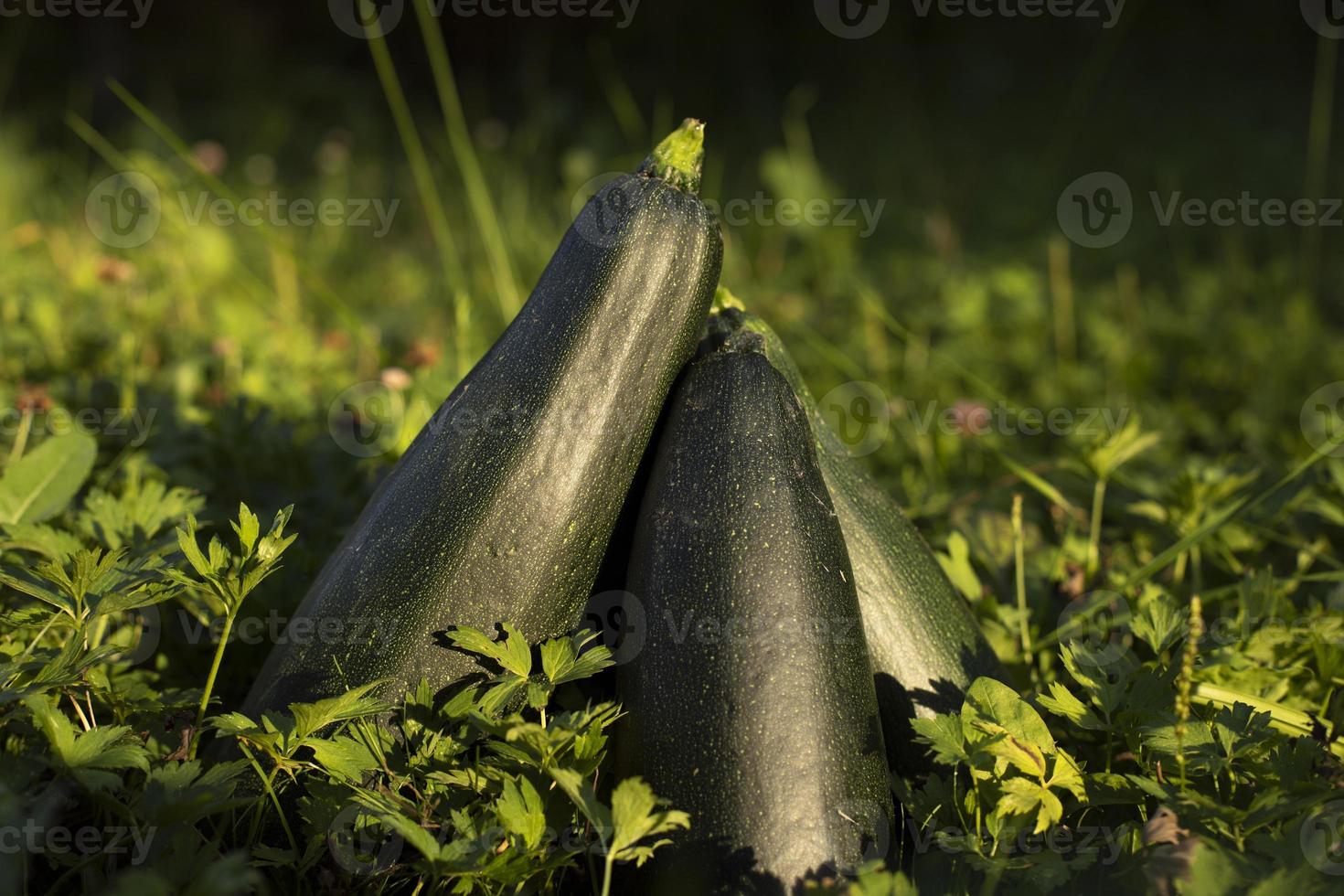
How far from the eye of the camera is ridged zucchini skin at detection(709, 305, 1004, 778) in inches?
78.2

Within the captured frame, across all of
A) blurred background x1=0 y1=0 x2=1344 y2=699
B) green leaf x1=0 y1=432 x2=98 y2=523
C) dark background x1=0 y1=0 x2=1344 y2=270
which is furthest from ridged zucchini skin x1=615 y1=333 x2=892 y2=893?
dark background x1=0 y1=0 x2=1344 y2=270

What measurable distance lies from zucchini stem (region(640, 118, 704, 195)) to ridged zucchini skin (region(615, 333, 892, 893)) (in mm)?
417

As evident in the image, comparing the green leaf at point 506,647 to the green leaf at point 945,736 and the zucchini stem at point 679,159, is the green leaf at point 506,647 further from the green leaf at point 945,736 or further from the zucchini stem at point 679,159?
the zucchini stem at point 679,159

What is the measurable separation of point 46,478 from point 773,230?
4803 mm

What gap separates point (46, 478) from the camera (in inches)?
94.0

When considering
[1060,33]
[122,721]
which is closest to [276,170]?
[122,721]

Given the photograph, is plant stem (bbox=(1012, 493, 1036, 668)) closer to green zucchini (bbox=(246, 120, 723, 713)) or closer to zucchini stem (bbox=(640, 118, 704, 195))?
green zucchini (bbox=(246, 120, 723, 713))

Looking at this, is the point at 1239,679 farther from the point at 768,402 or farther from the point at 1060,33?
the point at 1060,33

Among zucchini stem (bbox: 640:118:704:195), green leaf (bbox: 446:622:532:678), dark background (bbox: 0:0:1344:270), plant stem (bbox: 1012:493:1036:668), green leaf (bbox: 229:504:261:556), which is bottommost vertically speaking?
plant stem (bbox: 1012:493:1036:668)

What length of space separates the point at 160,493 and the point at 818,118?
940cm

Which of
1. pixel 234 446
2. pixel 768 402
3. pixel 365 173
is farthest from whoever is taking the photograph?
pixel 365 173

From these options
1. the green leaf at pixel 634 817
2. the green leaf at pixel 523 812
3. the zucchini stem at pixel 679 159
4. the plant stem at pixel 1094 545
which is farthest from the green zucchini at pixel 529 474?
the plant stem at pixel 1094 545

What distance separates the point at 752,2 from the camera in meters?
12.6

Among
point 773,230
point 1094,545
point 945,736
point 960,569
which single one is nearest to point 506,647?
point 945,736
